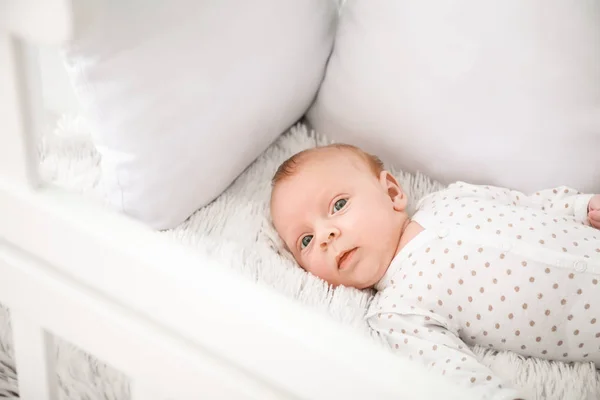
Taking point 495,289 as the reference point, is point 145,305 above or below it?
above

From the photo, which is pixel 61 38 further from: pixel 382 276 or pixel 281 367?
pixel 382 276

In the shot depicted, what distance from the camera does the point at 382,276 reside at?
2.90 feet

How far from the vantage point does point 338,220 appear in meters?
0.86

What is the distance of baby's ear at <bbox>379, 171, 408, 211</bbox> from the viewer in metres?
0.94

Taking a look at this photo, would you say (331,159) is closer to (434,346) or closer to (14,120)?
(434,346)

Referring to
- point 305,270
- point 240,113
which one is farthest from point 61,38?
point 305,270

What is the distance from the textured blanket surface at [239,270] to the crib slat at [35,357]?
51mm

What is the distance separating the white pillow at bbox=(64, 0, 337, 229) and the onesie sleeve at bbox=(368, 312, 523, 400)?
0.30 m

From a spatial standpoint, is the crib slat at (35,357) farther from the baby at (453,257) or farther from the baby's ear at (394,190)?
the baby's ear at (394,190)

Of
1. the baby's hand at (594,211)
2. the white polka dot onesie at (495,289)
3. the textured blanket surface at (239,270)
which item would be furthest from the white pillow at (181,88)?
the baby's hand at (594,211)

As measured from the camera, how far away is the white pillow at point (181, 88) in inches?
25.5

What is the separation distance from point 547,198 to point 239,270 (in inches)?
18.1

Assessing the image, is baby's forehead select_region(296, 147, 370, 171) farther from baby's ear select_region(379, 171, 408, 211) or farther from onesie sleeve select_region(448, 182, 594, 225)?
onesie sleeve select_region(448, 182, 594, 225)

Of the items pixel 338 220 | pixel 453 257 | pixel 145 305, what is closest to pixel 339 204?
pixel 338 220
